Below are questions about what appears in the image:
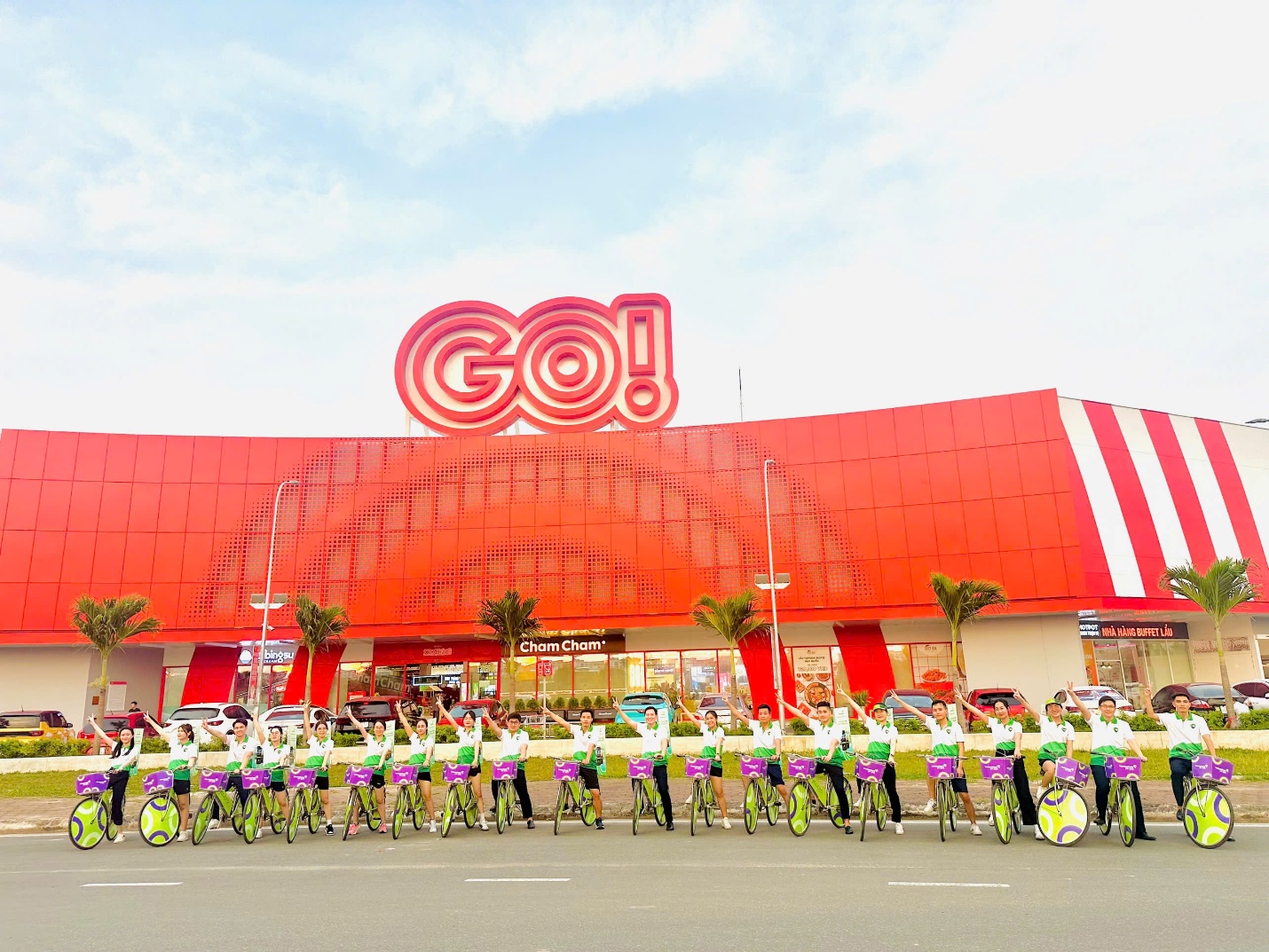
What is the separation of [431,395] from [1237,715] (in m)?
33.1

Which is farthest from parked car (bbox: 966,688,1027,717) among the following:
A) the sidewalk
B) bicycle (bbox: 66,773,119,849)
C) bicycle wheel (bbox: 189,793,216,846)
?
bicycle (bbox: 66,773,119,849)

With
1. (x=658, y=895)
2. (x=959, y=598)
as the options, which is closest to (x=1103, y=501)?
(x=959, y=598)

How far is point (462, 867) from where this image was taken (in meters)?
10.8

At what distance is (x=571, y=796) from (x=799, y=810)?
12.8 feet

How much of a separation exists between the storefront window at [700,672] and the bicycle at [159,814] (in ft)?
88.6

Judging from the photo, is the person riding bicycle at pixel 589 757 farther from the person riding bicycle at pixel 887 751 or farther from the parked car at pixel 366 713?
the parked car at pixel 366 713

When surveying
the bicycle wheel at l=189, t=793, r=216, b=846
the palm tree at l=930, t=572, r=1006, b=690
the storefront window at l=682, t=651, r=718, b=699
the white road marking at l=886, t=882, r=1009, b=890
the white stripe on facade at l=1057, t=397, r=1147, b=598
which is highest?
the white stripe on facade at l=1057, t=397, r=1147, b=598

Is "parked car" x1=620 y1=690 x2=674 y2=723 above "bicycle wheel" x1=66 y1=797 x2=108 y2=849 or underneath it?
above

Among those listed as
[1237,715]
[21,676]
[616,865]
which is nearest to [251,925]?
[616,865]

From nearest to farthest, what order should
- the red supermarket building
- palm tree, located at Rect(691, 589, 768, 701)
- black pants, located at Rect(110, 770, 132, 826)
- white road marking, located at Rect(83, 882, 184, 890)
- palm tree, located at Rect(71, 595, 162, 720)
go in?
white road marking, located at Rect(83, 882, 184, 890), black pants, located at Rect(110, 770, 132, 826), palm tree, located at Rect(71, 595, 162, 720), palm tree, located at Rect(691, 589, 768, 701), the red supermarket building

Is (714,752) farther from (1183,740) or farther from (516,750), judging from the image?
(1183,740)

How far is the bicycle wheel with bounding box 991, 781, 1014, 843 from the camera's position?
448 inches

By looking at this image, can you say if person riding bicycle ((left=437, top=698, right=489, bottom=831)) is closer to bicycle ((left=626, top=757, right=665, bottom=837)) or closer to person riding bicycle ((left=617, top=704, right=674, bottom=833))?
bicycle ((left=626, top=757, right=665, bottom=837))

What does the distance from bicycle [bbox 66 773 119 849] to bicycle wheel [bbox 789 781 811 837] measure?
10575 mm
